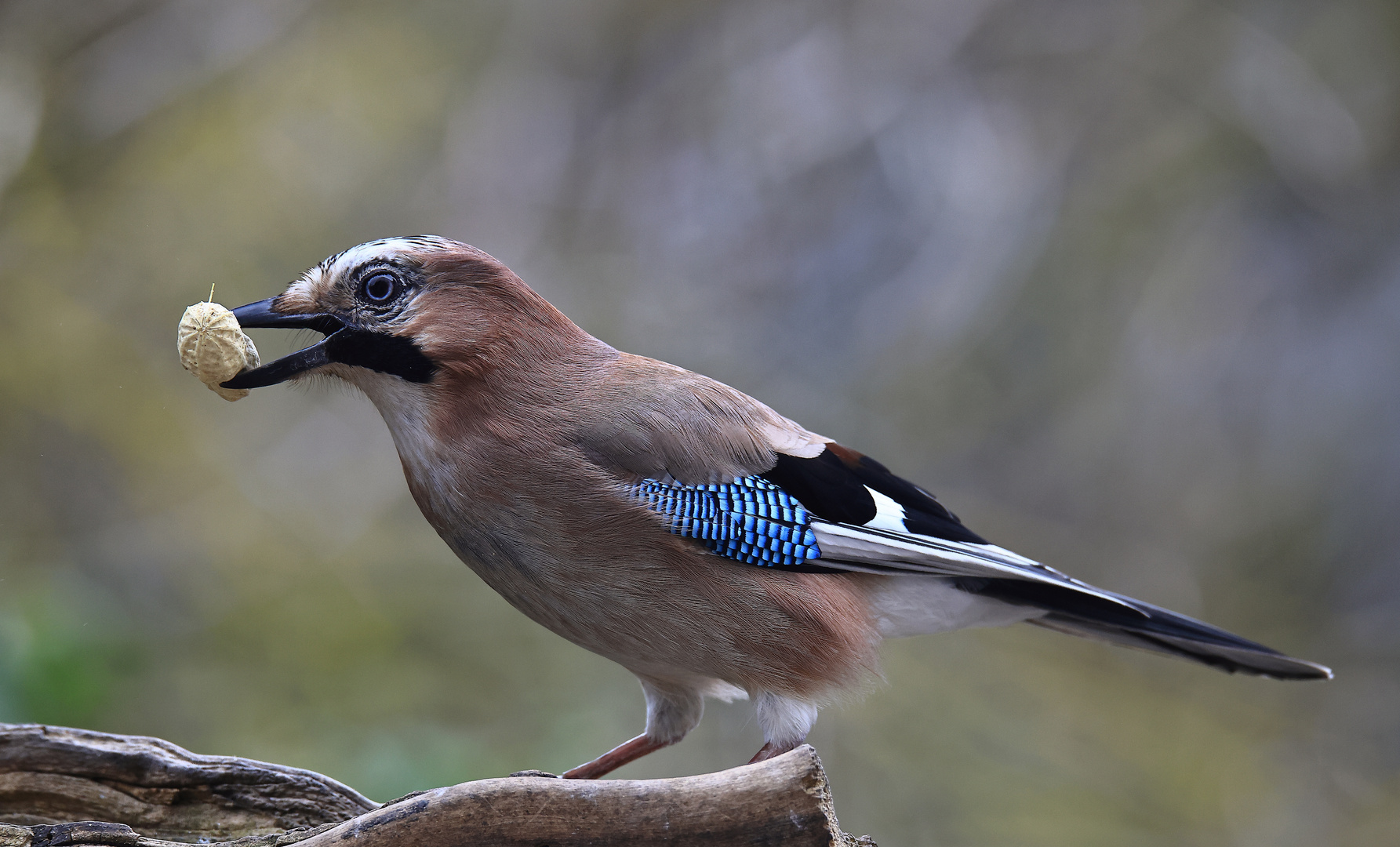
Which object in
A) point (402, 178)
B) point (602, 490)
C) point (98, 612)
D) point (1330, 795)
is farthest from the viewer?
point (402, 178)

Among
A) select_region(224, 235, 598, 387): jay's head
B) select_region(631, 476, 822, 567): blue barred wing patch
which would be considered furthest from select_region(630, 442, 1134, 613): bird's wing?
select_region(224, 235, 598, 387): jay's head

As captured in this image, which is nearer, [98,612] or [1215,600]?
[98,612]

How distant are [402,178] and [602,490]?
3412 millimetres

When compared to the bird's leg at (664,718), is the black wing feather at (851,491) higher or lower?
higher

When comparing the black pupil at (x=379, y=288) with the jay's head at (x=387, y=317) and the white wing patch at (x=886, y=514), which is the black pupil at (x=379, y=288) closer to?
the jay's head at (x=387, y=317)

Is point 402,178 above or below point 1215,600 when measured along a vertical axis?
above

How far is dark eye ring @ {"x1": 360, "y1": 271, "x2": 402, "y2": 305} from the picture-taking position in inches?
83.0

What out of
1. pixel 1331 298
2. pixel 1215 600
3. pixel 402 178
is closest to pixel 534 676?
pixel 402 178

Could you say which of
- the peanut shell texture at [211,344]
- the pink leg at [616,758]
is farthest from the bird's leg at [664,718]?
the peanut shell texture at [211,344]

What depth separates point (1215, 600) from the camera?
5.02 m

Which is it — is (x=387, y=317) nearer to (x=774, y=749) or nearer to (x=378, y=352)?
(x=378, y=352)

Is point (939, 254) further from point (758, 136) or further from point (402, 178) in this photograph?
point (402, 178)

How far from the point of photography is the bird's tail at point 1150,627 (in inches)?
99.0

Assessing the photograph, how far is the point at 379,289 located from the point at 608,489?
0.60 m
